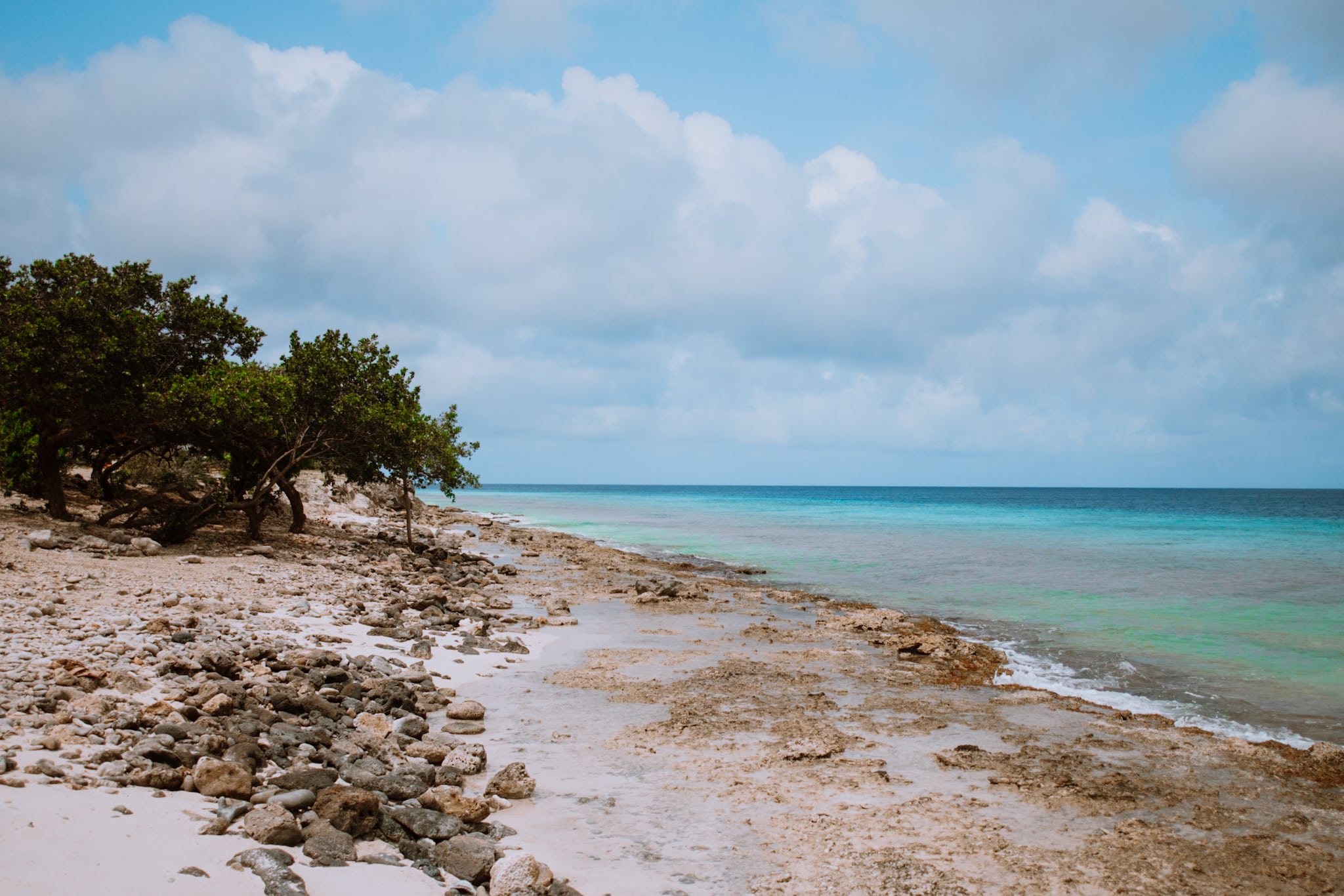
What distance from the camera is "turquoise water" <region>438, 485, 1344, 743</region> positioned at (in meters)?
12.0

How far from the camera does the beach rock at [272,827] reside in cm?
473

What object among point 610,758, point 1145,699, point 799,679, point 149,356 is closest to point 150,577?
point 149,356

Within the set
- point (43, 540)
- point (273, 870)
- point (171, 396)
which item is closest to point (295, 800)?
point (273, 870)

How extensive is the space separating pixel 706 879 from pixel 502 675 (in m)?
6.27

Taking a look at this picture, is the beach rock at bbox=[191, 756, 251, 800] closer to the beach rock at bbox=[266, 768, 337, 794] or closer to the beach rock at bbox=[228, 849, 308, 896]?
the beach rock at bbox=[266, 768, 337, 794]

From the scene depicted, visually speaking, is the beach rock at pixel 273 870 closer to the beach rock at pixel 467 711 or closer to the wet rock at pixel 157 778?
the wet rock at pixel 157 778

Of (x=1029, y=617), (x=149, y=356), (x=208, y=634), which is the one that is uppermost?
(x=149, y=356)

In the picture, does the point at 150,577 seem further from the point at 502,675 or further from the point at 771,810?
the point at 771,810

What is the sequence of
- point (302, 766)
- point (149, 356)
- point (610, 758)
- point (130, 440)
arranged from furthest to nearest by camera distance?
point (130, 440), point (149, 356), point (610, 758), point (302, 766)

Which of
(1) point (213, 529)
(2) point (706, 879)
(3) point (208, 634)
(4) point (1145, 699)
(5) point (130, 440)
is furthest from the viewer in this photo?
(1) point (213, 529)

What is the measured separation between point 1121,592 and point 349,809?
2349 centimetres

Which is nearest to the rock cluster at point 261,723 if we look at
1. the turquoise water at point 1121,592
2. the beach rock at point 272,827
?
the beach rock at point 272,827

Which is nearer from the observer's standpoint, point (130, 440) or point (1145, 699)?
point (1145, 699)

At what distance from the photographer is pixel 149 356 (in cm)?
1766
